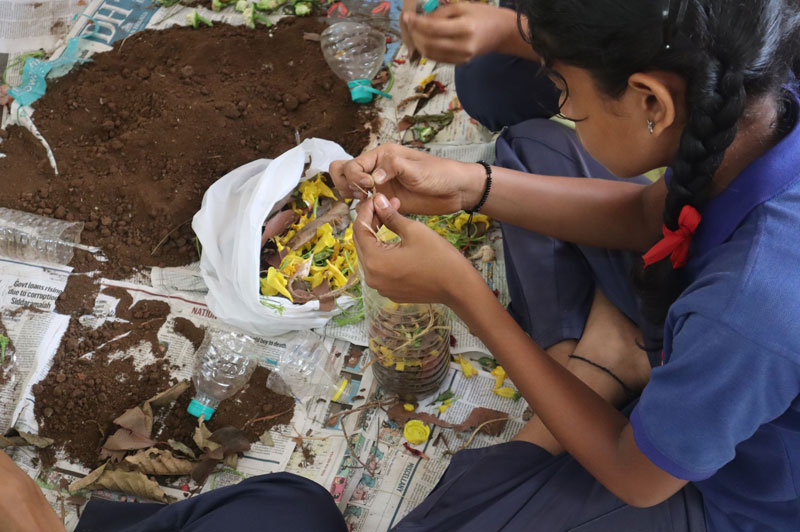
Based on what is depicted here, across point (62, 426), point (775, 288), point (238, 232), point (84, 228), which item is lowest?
point (62, 426)

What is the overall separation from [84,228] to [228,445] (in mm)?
844

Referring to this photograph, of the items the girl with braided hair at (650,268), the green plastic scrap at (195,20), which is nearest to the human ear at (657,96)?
the girl with braided hair at (650,268)

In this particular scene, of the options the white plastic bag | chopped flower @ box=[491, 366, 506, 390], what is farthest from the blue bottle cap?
chopped flower @ box=[491, 366, 506, 390]

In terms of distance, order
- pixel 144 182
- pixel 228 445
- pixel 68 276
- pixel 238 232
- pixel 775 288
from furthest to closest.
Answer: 1. pixel 144 182
2. pixel 68 276
3. pixel 238 232
4. pixel 228 445
5. pixel 775 288

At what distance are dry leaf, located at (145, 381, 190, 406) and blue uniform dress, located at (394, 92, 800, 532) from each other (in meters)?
0.88

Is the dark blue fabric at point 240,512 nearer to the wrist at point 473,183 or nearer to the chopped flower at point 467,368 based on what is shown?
the chopped flower at point 467,368

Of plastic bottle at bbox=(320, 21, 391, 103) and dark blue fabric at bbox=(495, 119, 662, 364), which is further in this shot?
plastic bottle at bbox=(320, 21, 391, 103)

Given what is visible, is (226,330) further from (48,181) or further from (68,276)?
(48,181)

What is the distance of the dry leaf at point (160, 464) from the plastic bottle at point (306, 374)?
0.92ft

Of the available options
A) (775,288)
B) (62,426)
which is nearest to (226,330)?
(62,426)

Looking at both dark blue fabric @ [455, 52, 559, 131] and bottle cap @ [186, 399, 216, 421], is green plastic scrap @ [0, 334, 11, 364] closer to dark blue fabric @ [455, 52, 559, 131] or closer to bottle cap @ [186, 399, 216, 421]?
bottle cap @ [186, 399, 216, 421]

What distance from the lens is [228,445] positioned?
1690 millimetres

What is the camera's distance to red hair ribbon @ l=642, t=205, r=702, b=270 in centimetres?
103

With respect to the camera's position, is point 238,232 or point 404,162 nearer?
point 404,162
